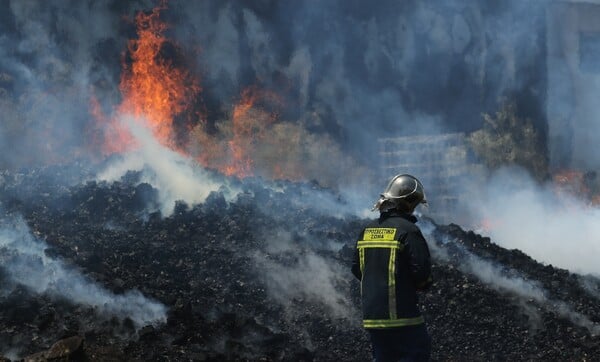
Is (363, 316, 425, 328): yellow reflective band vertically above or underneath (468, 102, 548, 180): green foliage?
underneath

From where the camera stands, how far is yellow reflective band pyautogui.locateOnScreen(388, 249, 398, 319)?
529cm

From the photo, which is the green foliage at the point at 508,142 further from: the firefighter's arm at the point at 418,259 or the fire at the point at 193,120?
the firefighter's arm at the point at 418,259

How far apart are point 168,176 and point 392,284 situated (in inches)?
421

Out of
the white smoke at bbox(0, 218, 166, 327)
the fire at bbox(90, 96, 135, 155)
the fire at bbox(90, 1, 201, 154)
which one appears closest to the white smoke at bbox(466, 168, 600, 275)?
the fire at bbox(90, 1, 201, 154)

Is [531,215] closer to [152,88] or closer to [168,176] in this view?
[168,176]

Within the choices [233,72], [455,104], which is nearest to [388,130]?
[455,104]

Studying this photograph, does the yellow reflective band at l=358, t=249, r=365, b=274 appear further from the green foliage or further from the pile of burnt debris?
the green foliage

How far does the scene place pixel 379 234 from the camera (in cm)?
539

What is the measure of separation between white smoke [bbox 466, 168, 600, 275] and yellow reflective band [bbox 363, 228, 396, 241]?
1232cm

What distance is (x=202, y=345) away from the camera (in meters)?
8.48

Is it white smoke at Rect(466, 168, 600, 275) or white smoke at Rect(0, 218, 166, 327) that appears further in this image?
white smoke at Rect(466, 168, 600, 275)

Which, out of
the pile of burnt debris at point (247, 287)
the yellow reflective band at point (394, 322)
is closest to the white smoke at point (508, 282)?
the pile of burnt debris at point (247, 287)

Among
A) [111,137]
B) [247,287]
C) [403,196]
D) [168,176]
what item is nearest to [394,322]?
[403,196]

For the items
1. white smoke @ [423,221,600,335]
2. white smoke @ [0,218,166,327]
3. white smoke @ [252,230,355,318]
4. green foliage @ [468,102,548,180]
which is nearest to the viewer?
white smoke @ [0,218,166,327]
